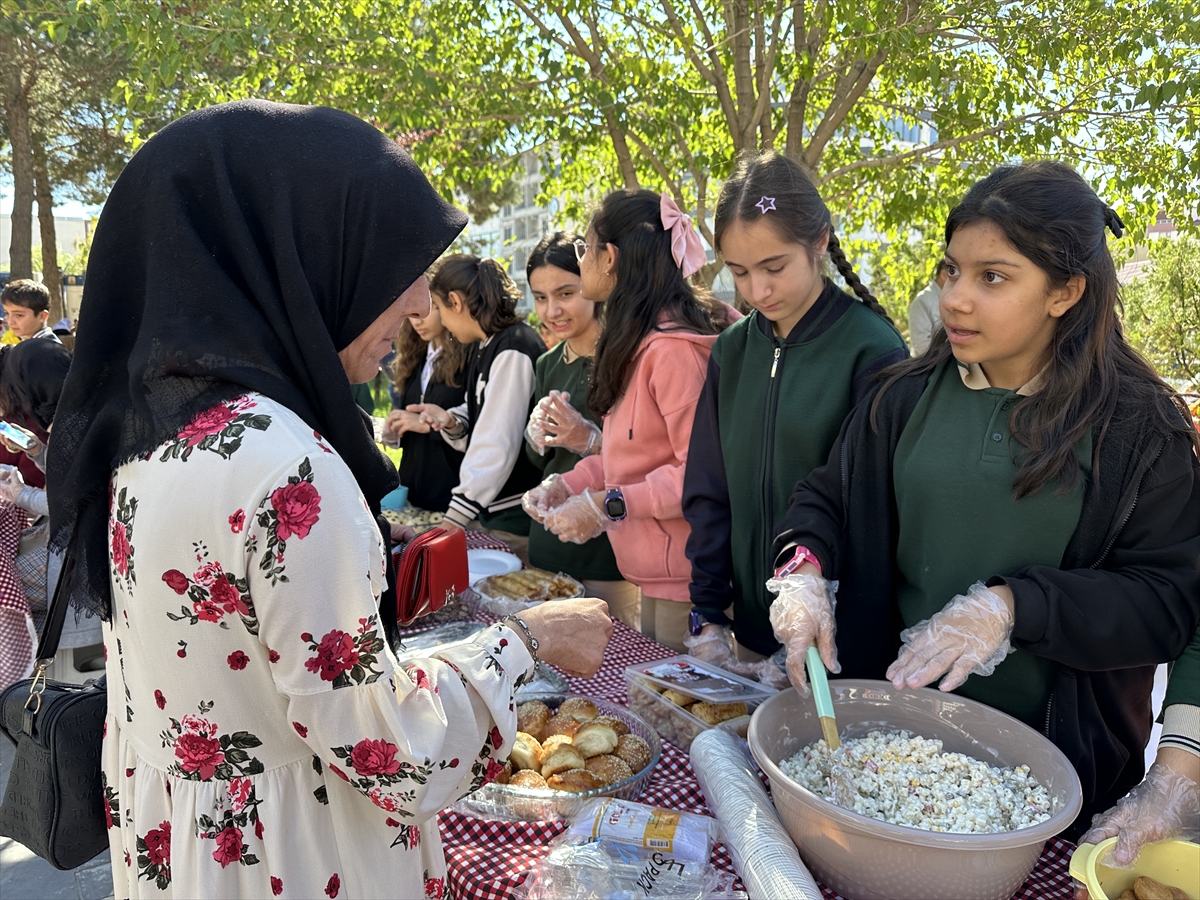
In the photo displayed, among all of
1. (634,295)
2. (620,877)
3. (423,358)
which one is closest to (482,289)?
(423,358)

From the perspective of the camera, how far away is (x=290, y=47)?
5.27 metres

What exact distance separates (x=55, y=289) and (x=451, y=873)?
821 inches

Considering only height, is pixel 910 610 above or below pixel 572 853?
above

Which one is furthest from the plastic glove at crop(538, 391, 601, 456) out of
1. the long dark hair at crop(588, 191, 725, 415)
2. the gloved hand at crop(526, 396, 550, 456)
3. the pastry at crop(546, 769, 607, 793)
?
the pastry at crop(546, 769, 607, 793)

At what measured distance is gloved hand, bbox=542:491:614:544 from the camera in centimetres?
246

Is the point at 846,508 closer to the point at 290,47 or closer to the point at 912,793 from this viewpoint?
the point at 912,793

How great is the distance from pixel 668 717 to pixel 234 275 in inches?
47.8

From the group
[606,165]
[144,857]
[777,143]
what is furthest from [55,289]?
[144,857]

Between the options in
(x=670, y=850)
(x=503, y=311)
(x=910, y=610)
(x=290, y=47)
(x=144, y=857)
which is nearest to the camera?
(x=144, y=857)

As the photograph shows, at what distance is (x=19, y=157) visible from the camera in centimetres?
1438

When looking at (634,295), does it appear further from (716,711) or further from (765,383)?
(716,711)

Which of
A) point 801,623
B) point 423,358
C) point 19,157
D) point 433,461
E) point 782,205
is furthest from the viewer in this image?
point 19,157

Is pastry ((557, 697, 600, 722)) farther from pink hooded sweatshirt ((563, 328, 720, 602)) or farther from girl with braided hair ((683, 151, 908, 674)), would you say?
pink hooded sweatshirt ((563, 328, 720, 602))

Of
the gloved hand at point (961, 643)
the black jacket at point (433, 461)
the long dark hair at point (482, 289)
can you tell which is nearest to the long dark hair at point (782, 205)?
the gloved hand at point (961, 643)
